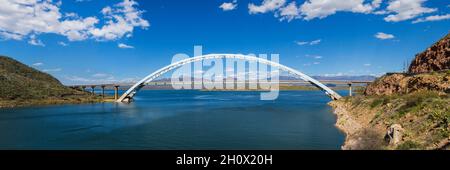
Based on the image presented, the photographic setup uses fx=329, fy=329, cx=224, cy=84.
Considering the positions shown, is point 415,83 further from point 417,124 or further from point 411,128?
point 411,128

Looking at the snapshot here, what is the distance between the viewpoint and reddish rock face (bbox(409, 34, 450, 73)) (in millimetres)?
34500

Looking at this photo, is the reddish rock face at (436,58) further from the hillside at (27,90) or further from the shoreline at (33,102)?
the hillside at (27,90)

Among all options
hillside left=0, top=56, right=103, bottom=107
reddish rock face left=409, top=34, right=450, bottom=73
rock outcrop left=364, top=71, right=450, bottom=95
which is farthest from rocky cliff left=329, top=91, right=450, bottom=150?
hillside left=0, top=56, right=103, bottom=107

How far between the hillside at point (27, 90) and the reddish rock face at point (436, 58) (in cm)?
6650

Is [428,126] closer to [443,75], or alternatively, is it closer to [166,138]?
[443,75]

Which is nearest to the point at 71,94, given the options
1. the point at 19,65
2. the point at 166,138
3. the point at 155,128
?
the point at 19,65

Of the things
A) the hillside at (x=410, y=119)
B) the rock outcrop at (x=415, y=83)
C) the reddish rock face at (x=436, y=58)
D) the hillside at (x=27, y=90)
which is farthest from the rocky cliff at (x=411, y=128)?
the hillside at (x=27, y=90)

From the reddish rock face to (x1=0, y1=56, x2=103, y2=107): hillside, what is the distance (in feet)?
218

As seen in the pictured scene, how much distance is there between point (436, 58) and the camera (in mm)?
36438

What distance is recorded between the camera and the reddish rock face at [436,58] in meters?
34.5

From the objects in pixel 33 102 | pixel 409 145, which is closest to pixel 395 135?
pixel 409 145

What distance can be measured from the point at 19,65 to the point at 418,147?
116 meters

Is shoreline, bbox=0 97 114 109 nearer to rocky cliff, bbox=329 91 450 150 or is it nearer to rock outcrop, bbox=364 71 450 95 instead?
rock outcrop, bbox=364 71 450 95
